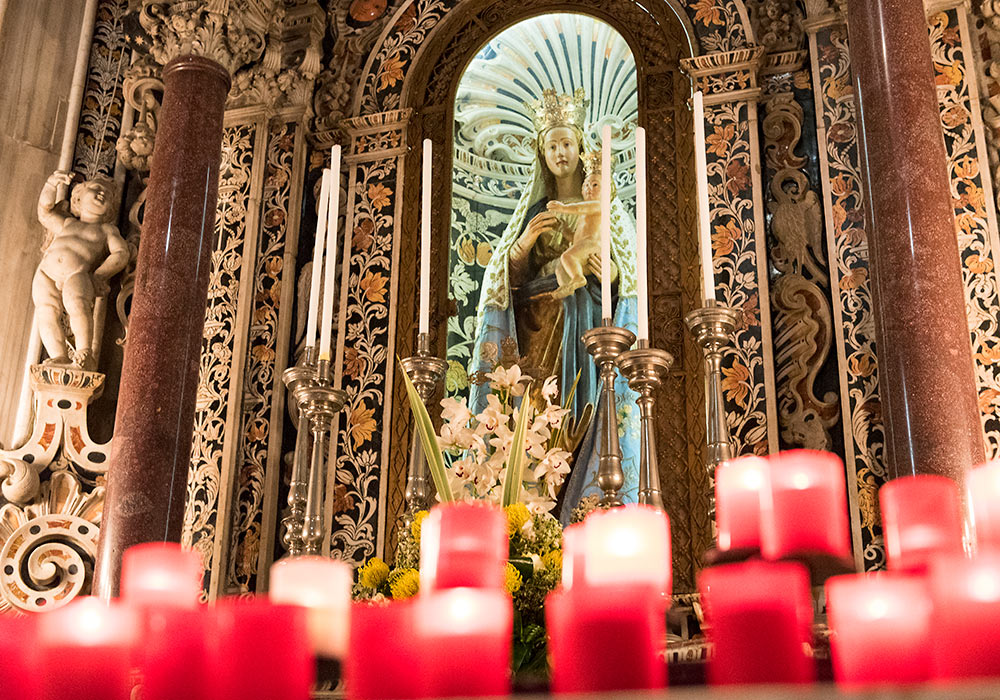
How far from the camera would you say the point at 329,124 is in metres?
4.98

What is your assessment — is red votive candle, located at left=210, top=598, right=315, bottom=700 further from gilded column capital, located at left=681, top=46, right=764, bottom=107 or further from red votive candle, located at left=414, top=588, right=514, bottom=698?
gilded column capital, located at left=681, top=46, right=764, bottom=107

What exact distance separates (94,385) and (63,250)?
59cm

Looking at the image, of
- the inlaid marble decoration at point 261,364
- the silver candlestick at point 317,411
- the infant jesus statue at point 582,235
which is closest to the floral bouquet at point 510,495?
the silver candlestick at point 317,411

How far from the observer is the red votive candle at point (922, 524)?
41.8 inches

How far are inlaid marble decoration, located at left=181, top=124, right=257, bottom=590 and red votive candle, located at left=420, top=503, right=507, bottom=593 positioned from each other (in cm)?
312

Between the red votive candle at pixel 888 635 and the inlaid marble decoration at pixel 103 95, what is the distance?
470 cm

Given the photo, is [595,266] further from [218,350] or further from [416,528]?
[416,528]

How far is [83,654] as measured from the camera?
100 cm

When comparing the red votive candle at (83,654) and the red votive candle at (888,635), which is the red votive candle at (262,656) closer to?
the red votive candle at (83,654)

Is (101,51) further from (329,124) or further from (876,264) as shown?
(876,264)

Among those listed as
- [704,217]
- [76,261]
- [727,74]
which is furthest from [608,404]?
[76,261]

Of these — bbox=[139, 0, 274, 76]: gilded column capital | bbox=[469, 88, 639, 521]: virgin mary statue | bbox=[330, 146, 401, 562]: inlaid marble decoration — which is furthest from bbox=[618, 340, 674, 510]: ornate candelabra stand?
bbox=[139, 0, 274, 76]: gilded column capital

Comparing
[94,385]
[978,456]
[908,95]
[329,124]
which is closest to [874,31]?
[908,95]

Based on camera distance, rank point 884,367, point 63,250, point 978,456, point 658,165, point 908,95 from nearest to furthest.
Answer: point 978,456
point 884,367
point 908,95
point 658,165
point 63,250
